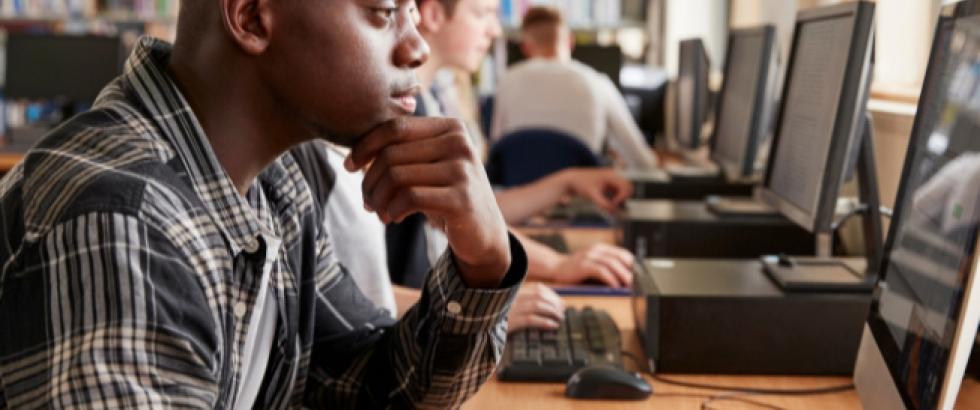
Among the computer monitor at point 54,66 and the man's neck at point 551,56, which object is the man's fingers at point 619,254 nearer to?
the man's neck at point 551,56

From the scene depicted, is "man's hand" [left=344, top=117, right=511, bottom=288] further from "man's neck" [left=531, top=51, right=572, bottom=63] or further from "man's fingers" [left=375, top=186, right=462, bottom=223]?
"man's neck" [left=531, top=51, right=572, bottom=63]

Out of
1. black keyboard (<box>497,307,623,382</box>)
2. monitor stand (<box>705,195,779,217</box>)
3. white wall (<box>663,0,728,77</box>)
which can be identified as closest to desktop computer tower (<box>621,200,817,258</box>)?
monitor stand (<box>705,195,779,217</box>)

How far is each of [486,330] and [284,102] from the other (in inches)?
14.6

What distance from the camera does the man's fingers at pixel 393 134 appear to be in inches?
44.2

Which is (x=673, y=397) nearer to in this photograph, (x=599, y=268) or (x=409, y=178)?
(x=409, y=178)

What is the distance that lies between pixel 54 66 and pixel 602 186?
3.34m

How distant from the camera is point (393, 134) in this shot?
1127 mm

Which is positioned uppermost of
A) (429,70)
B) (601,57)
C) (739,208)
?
(429,70)

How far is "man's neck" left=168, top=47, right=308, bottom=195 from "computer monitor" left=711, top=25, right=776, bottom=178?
145cm

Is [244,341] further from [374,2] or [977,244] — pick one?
[977,244]

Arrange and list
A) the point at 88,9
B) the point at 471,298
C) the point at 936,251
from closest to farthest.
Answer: the point at 936,251 → the point at 471,298 → the point at 88,9

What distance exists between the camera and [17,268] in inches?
33.8

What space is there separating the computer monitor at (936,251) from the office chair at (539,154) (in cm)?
237

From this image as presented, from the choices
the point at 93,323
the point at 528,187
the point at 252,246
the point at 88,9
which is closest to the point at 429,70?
the point at 528,187
